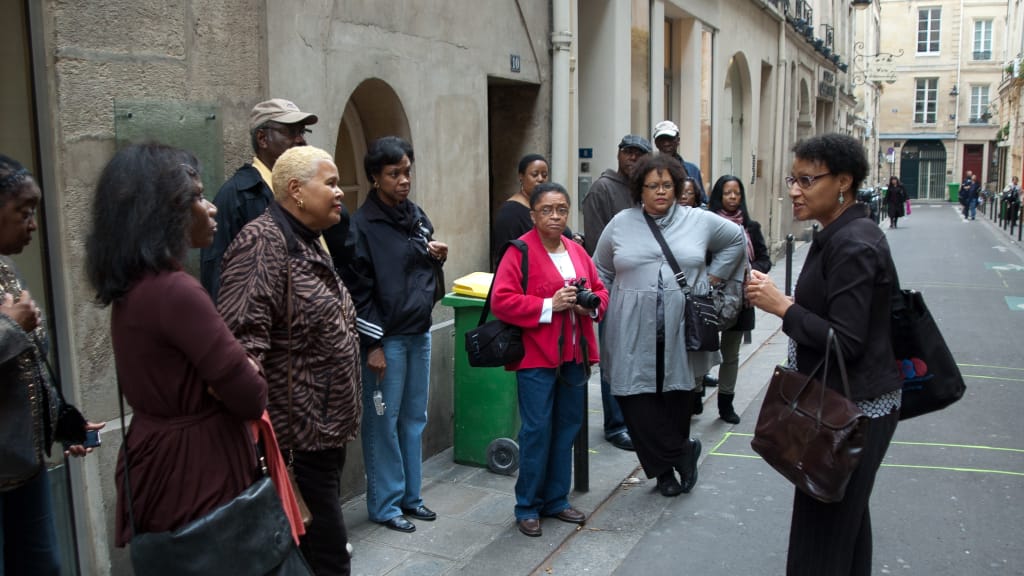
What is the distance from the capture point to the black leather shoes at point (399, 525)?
4.84m

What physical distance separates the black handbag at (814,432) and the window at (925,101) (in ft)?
195

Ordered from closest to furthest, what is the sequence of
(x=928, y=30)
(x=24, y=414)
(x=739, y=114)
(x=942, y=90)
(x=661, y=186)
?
(x=24, y=414) → (x=661, y=186) → (x=739, y=114) → (x=942, y=90) → (x=928, y=30)

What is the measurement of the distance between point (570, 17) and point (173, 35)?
4910 millimetres

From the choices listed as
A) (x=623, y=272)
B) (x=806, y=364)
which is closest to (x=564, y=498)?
(x=623, y=272)

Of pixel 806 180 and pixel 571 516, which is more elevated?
pixel 806 180

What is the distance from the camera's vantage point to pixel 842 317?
315cm

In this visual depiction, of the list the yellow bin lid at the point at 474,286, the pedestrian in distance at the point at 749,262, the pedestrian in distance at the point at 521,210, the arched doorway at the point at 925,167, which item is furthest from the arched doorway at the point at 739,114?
the arched doorway at the point at 925,167

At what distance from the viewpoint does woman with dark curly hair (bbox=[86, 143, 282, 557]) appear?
244 cm

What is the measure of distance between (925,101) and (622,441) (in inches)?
2255

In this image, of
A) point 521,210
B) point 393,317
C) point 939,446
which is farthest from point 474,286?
point 939,446

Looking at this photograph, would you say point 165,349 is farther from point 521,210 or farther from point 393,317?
point 521,210

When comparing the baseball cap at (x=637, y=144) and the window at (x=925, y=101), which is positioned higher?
the window at (x=925, y=101)

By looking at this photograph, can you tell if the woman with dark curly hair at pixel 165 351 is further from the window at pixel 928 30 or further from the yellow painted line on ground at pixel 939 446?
the window at pixel 928 30

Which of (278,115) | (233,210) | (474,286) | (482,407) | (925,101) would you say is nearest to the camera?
(233,210)
